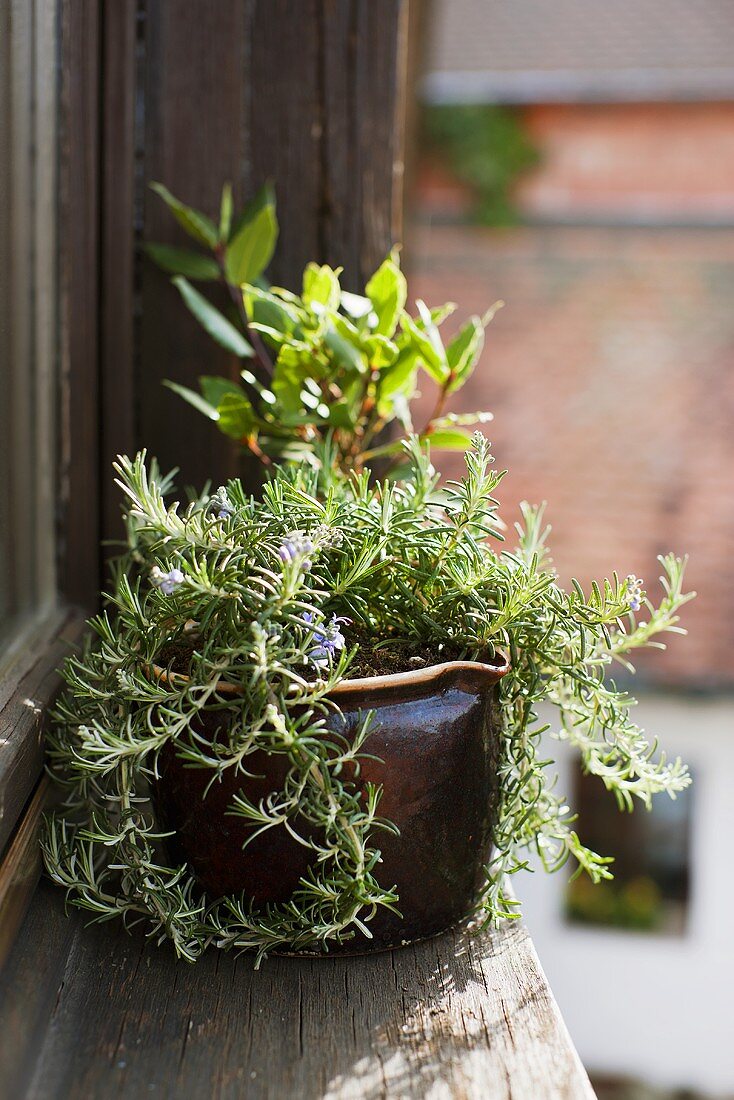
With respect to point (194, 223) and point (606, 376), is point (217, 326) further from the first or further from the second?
point (606, 376)

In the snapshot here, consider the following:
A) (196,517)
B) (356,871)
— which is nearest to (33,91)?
(196,517)

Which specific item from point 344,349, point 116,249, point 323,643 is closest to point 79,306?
point 116,249

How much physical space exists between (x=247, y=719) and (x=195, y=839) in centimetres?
11

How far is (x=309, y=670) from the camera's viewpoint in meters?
0.66

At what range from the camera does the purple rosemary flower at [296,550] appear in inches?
23.3

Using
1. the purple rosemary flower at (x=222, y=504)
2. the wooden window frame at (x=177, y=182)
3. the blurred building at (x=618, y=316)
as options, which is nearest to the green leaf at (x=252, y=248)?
the wooden window frame at (x=177, y=182)

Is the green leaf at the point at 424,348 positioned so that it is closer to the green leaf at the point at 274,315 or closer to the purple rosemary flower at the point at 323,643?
the green leaf at the point at 274,315

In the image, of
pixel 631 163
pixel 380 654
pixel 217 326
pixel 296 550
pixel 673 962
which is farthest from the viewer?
pixel 631 163

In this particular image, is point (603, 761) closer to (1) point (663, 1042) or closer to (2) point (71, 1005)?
(2) point (71, 1005)

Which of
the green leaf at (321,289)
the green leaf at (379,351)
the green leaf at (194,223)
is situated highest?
the green leaf at (194,223)

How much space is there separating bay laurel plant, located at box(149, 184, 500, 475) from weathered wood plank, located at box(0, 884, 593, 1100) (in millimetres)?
395

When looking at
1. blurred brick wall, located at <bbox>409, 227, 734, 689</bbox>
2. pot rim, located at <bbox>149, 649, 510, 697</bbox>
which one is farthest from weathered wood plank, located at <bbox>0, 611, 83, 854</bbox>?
blurred brick wall, located at <bbox>409, 227, 734, 689</bbox>

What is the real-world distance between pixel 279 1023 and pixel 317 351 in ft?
1.81

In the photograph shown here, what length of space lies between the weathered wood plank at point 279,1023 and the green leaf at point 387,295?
20.5 inches
